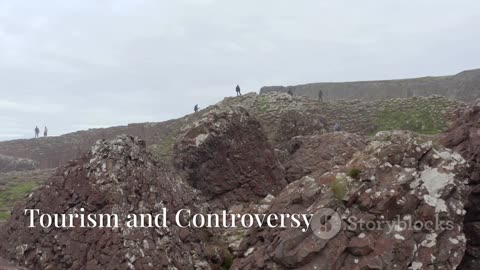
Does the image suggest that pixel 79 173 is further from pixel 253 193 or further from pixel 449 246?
pixel 449 246

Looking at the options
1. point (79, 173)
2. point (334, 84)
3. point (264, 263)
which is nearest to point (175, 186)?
point (79, 173)

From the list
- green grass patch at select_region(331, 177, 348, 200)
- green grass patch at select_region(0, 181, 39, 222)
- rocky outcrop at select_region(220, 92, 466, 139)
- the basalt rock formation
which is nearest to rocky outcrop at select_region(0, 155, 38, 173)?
the basalt rock formation

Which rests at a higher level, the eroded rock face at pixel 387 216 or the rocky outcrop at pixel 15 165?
the eroded rock face at pixel 387 216

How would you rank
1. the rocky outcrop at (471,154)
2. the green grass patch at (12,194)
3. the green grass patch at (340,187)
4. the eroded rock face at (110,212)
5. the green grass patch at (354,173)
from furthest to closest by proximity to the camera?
the green grass patch at (12,194), the eroded rock face at (110,212), the green grass patch at (354,173), the green grass patch at (340,187), the rocky outcrop at (471,154)

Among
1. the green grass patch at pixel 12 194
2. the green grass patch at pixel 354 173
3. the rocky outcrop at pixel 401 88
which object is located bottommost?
the green grass patch at pixel 12 194

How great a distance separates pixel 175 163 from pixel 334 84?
112204 mm

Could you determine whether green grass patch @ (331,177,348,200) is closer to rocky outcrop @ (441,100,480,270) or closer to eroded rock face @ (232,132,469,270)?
eroded rock face @ (232,132,469,270)

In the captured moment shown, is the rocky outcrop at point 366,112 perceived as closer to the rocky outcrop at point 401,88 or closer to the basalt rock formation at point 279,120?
the basalt rock formation at point 279,120

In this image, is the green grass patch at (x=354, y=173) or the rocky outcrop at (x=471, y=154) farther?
the green grass patch at (x=354, y=173)

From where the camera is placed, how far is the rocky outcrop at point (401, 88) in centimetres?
10212

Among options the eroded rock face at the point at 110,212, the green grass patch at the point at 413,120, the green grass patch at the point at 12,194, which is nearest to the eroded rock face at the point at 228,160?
the eroded rock face at the point at 110,212

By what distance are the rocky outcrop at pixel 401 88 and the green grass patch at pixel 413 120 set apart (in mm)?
42210

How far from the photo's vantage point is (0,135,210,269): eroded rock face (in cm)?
1165

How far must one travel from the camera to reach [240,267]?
11.3 m
